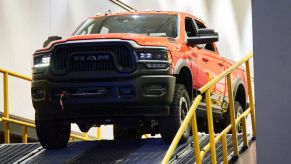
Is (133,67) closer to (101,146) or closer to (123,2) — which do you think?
(101,146)

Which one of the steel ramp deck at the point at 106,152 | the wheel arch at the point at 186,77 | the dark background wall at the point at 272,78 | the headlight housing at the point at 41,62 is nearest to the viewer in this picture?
the dark background wall at the point at 272,78

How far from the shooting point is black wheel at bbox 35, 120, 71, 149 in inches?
297

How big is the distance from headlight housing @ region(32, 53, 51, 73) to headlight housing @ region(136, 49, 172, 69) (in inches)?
43.9

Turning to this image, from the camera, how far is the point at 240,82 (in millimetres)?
9875

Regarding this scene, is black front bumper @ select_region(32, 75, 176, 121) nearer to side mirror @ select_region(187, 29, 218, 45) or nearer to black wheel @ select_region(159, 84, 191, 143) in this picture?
black wheel @ select_region(159, 84, 191, 143)

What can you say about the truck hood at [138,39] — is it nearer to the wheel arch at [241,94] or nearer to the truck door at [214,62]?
the truck door at [214,62]

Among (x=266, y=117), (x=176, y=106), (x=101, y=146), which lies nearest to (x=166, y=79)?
(x=176, y=106)

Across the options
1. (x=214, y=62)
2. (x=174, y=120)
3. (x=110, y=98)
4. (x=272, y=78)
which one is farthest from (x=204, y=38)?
(x=272, y=78)

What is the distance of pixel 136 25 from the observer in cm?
821

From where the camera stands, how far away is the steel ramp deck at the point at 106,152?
694cm

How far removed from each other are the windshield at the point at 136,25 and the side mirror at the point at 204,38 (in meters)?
0.24

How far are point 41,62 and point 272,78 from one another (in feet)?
12.9

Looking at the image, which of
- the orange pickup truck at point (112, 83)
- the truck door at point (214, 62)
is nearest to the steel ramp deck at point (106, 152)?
the orange pickup truck at point (112, 83)

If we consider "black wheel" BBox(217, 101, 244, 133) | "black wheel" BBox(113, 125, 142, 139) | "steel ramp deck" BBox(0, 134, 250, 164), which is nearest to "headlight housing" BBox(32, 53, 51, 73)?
"steel ramp deck" BBox(0, 134, 250, 164)
